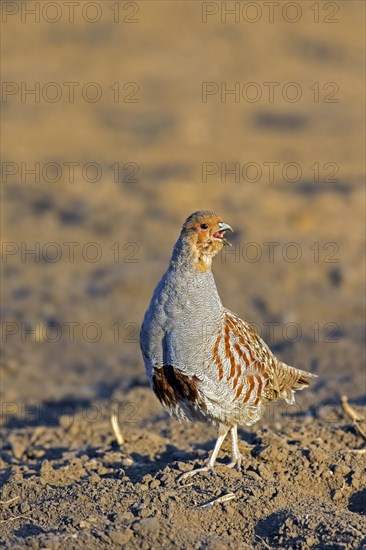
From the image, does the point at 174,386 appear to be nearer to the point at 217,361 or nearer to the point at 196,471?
the point at 217,361

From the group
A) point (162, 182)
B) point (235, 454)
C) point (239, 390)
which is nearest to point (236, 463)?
point (235, 454)

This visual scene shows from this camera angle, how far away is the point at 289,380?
26.7 feet

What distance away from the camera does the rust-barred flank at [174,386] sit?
7250mm

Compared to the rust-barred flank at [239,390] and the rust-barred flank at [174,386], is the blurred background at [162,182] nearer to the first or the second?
the rust-barred flank at [239,390]

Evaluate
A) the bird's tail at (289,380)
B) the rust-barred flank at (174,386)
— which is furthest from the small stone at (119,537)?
the bird's tail at (289,380)

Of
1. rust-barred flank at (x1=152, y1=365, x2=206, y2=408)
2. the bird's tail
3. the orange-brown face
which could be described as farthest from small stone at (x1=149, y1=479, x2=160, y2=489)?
the orange-brown face

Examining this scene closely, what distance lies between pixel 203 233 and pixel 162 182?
39.0 ft

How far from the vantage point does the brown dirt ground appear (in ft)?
21.7

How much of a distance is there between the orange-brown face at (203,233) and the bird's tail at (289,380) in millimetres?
1239

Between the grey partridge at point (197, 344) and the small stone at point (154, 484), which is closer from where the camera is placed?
the small stone at point (154, 484)

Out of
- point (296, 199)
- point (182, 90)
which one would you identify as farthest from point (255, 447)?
point (182, 90)

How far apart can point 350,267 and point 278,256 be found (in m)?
1.24

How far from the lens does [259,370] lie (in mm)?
7621

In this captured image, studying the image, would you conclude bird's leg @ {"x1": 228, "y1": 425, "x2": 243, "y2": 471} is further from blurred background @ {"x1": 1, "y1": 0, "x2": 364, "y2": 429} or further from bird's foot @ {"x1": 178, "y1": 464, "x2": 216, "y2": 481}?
blurred background @ {"x1": 1, "y1": 0, "x2": 364, "y2": 429}
